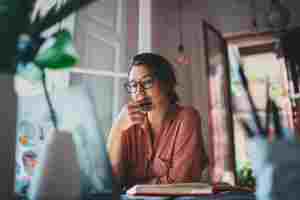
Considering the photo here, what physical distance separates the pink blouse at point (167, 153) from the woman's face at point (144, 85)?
4.4 inches

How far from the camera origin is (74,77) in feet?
6.07

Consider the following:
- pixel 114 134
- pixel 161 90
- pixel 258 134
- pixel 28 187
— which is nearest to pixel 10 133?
pixel 28 187

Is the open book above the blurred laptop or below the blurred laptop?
below

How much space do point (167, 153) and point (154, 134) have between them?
0.11m

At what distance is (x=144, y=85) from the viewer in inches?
76.0

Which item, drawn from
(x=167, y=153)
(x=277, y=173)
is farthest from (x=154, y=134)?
(x=277, y=173)

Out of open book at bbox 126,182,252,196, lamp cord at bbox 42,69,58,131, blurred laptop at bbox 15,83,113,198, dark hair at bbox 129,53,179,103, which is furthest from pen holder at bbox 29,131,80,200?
dark hair at bbox 129,53,179,103

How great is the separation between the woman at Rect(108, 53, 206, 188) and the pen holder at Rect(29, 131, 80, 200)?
265mm

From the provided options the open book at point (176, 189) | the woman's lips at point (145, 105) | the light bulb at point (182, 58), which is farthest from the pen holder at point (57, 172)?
the light bulb at point (182, 58)

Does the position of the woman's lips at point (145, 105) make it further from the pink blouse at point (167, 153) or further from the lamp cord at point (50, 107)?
the lamp cord at point (50, 107)

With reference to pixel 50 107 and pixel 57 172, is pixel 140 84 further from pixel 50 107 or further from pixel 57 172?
pixel 57 172

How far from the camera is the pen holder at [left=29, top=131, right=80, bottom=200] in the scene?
4.94ft

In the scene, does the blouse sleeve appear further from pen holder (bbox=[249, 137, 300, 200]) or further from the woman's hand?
pen holder (bbox=[249, 137, 300, 200])

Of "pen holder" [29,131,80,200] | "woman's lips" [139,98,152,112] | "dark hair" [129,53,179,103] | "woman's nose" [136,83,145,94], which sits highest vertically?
"dark hair" [129,53,179,103]
